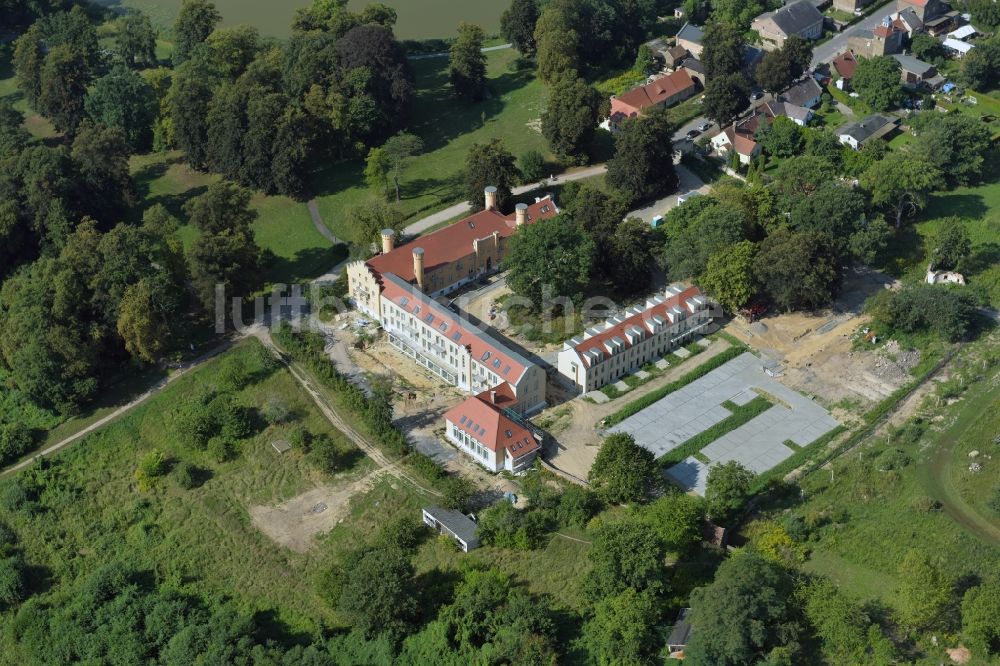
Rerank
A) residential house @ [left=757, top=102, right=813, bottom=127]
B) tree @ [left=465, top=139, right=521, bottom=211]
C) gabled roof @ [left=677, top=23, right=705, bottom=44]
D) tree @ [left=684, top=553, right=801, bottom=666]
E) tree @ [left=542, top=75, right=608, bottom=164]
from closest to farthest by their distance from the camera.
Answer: tree @ [left=684, top=553, right=801, bottom=666] → tree @ [left=465, top=139, right=521, bottom=211] → tree @ [left=542, top=75, right=608, bottom=164] → residential house @ [left=757, top=102, right=813, bottom=127] → gabled roof @ [left=677, top=23, right=705, bottom=44]

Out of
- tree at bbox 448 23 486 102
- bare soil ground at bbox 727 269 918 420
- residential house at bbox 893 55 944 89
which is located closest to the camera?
bare soil ground at bbox 727 269 918 420

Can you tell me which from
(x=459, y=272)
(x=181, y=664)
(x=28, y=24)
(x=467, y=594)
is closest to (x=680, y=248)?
(x=459, y=272)

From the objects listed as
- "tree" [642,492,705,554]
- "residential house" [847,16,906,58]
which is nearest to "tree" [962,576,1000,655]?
"tree" [642,492,705,554]

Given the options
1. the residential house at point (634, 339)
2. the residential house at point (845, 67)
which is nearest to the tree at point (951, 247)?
the residential house at point (634, 339)

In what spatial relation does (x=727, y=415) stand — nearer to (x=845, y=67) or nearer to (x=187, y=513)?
(x=187, y=513)

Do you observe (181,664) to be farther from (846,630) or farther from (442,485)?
(846,630)

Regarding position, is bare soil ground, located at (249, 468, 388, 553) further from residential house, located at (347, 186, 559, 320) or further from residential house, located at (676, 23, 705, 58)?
residential house, located at (676, 23, 705, 58)

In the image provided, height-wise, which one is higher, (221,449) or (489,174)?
(489,174)

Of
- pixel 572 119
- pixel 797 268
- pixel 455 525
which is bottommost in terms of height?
pixel 455 525

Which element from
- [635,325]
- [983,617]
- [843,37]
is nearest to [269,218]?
[635,325]
